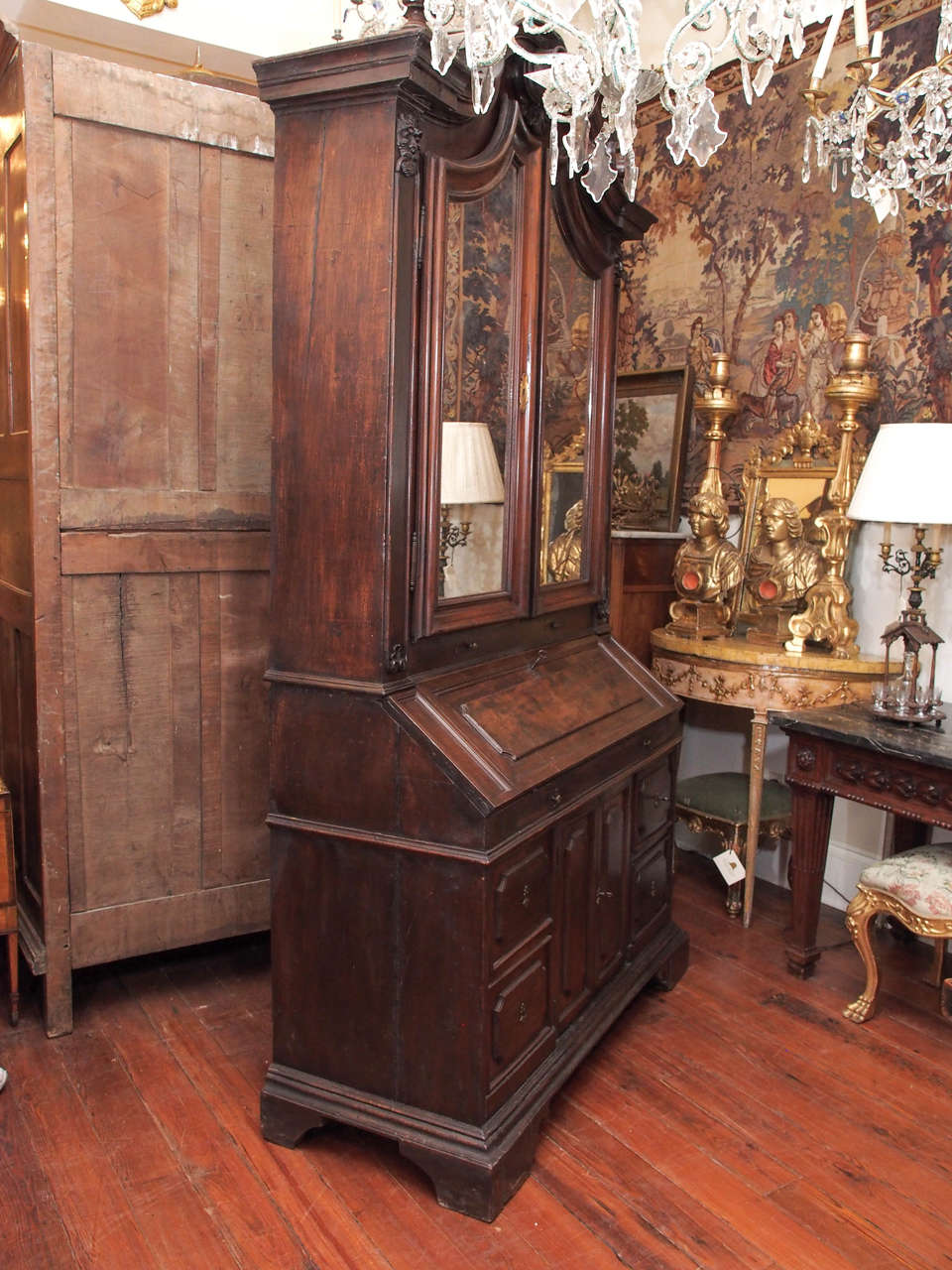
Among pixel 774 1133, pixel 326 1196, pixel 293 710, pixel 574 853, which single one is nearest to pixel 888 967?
pixel 774 1133

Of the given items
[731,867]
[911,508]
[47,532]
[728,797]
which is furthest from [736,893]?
[47,532]

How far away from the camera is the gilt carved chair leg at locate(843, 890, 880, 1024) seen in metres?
2.78

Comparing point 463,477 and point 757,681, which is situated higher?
point 463,477

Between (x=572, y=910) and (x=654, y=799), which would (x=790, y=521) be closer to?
(x=654, y=799)

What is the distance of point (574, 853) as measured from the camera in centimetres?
237

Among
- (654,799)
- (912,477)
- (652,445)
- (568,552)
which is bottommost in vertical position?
(654,799)

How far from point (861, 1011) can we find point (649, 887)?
0.66 metres

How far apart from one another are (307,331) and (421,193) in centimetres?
34

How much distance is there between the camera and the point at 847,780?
9.43 ft

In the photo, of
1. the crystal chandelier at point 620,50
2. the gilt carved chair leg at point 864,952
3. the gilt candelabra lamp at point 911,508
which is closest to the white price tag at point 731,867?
the gilt carved chair leg at point 864,952

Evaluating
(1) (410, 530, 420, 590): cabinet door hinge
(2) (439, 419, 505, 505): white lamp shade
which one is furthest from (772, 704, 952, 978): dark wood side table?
(1) (410, 530, 420, 590): cabinet door hinge

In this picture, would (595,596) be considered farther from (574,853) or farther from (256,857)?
(256,857)

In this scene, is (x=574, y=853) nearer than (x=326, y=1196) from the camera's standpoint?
No

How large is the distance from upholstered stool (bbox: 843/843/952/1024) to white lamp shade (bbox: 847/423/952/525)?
0.91 meters
